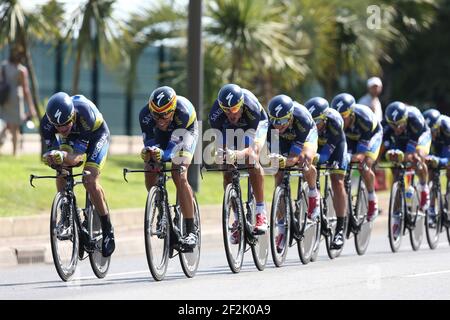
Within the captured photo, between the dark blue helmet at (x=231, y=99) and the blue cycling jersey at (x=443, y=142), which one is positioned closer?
the dark blue helmet at (x=231, y=99)

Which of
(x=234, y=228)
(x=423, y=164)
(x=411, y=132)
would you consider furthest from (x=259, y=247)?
(x=423, y=164)

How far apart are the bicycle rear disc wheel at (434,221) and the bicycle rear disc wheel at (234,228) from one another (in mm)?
4589

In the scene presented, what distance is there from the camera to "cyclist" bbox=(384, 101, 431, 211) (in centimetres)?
1686

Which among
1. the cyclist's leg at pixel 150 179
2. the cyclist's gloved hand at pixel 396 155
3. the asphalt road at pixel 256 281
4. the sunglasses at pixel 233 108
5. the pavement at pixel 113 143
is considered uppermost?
the sunglasses at pixel 233 108

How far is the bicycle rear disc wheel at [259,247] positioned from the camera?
13594mm

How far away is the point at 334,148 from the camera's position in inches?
611

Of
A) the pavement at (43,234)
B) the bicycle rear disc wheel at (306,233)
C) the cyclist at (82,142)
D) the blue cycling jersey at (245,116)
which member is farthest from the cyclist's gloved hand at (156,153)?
the pavement at (43,234)

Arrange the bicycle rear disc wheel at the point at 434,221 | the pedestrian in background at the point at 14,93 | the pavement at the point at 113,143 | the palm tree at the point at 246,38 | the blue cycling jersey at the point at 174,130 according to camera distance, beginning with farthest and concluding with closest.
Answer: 1. the pavement at the point at 113,143
2. the palm tree at the point at 246,38
3. the pedestrian in background at the point at 14,93
4. the bicycle rear disc wheel at the point at 434,221
5. the blue cycling jersey at the point at 174,130

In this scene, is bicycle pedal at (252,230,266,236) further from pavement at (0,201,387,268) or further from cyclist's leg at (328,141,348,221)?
pavement at (0,201,387,268)

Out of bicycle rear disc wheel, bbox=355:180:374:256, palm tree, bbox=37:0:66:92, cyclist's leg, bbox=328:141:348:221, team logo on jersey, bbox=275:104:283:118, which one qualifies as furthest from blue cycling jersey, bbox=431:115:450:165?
palm tree, bbox=37:0:66:92

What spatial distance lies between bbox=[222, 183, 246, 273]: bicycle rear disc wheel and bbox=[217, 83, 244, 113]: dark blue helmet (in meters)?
0.78

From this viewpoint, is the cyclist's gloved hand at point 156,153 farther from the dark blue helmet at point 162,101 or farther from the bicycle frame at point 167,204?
the dark blue helmet at point 162,101

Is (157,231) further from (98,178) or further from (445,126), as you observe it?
(445,126)
